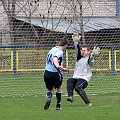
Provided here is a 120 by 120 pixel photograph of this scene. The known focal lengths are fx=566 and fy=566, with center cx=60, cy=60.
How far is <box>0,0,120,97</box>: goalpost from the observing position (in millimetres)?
18844

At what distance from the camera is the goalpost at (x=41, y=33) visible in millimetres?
18844

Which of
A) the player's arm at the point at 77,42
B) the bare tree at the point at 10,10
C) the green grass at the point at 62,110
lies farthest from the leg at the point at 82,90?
the bare tree at the point at 10,10

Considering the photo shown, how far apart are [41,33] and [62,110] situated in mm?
7225

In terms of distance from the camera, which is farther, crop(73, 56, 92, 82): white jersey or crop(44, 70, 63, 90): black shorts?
crop(73, 56, 92, 82): white jersey

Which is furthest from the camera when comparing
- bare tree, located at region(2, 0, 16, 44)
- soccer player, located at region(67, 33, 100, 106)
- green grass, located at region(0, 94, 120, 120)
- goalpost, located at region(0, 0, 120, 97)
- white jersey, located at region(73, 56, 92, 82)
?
goalpost, located at region(0, 0, 120, 97)

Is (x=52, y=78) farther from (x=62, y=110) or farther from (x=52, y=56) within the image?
(x=62, y=110)

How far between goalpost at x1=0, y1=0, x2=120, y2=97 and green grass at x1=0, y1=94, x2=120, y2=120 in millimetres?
2909

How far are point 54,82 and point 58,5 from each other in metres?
6.74

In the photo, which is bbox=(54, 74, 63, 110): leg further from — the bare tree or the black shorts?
the bare tree

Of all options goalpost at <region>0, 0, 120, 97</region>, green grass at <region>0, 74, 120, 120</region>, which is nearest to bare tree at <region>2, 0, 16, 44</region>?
goalpost at <region>0, 0, 120, 97</region>

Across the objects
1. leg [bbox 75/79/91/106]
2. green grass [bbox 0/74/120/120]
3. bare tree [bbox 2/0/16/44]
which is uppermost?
A: bare tree [bbox 2/0/16/44]

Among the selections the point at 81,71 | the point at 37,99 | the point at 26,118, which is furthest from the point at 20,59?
the point at 26,118

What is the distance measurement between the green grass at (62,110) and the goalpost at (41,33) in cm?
291

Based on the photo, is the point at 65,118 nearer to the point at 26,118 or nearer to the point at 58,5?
the point at 26,118
